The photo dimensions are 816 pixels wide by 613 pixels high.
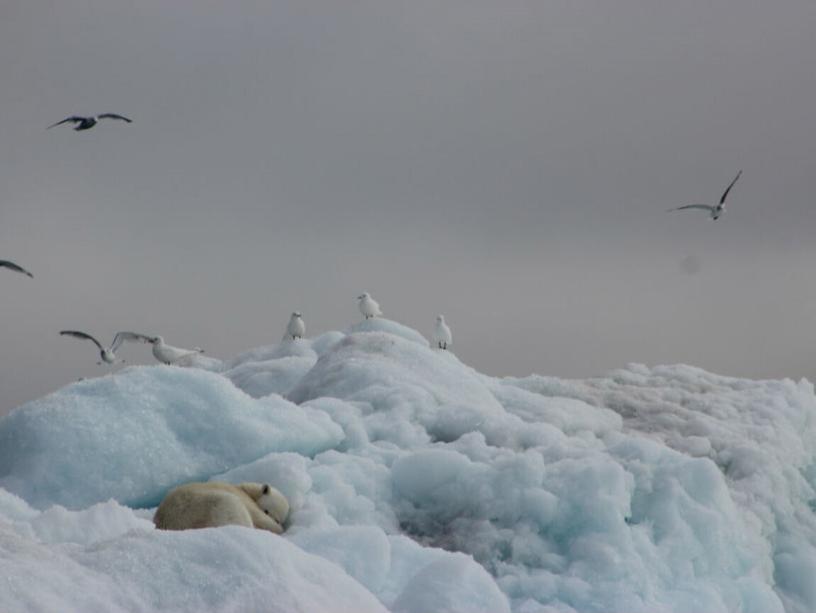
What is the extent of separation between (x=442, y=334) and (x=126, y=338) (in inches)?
268

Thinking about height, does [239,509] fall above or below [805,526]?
above

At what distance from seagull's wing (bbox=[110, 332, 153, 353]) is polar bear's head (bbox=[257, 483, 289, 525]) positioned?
41.6 feet

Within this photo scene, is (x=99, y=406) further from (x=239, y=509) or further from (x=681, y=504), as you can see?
(x=681, y=504)

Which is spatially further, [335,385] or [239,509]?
[335,385]

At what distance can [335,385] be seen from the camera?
15.0m

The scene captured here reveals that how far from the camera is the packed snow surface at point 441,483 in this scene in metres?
9.73

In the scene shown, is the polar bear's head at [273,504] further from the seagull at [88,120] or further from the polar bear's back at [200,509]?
the seagull at [88,120]

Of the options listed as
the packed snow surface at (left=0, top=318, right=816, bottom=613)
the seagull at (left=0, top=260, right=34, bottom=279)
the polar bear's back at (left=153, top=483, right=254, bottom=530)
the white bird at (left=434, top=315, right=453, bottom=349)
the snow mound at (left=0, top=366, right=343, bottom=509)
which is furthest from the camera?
the white bird at (left=434, top=315, right=453, bottom=349)

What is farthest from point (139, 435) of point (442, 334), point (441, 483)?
point (442, 334)

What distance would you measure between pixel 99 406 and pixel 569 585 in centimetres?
568

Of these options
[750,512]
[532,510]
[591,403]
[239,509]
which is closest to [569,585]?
[532,510]

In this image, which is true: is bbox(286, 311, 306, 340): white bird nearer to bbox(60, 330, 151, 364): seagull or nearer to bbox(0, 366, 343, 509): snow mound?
bbox(60, 330, 151, 364): seagull

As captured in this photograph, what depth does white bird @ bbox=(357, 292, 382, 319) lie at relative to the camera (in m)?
22.3

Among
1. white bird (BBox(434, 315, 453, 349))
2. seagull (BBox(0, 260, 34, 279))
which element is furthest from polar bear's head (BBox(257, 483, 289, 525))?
white bird (BBox(434, 315, 453, 349))
